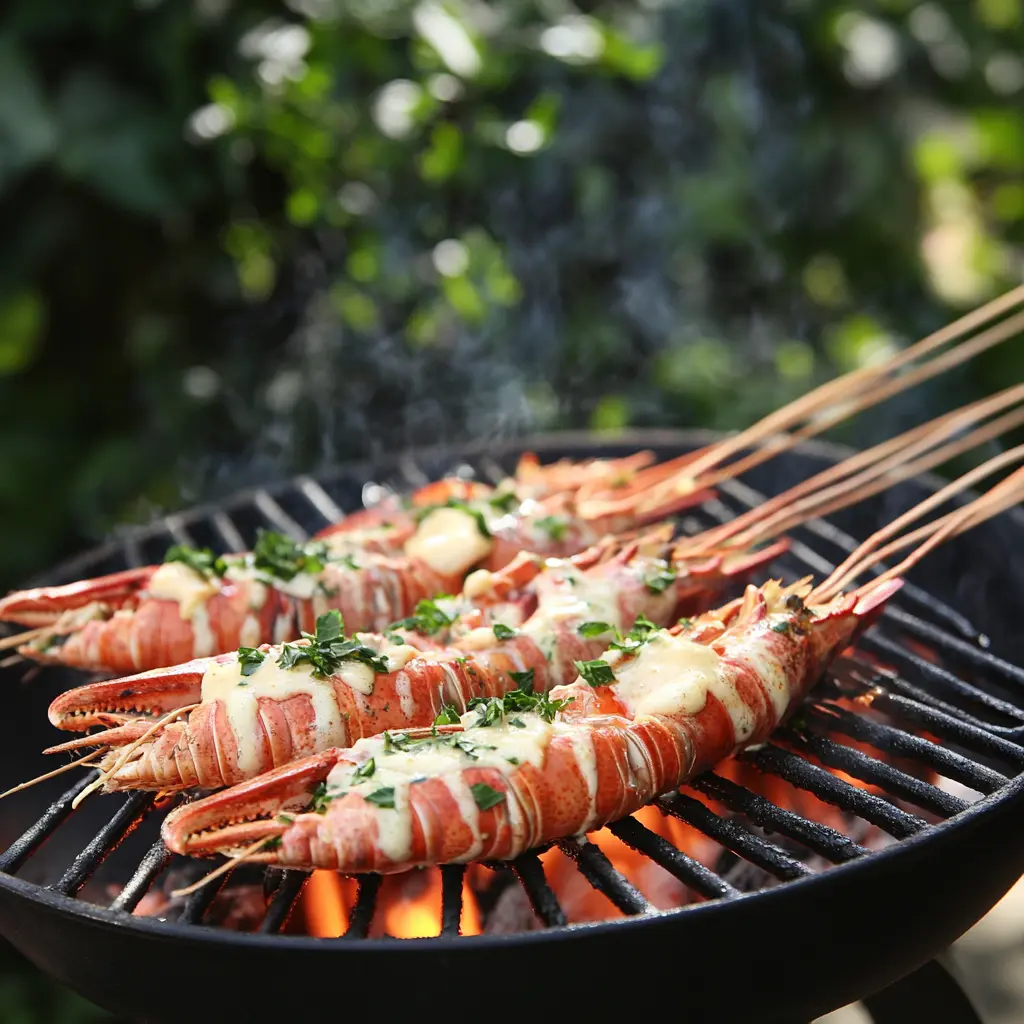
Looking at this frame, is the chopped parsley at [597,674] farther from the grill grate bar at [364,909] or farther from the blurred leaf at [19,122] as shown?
the blurred leaf at [19,122]

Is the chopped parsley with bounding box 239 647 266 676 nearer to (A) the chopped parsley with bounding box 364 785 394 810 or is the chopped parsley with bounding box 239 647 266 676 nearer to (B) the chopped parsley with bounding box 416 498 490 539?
(A) the chopped parsley with bounding box 364 785 394 810

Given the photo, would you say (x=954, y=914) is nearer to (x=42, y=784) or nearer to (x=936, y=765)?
(x=936, y=765)

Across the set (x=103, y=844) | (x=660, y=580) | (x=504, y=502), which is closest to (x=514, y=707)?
(x=660, y=580)

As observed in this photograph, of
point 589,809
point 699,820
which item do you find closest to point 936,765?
point 699,820

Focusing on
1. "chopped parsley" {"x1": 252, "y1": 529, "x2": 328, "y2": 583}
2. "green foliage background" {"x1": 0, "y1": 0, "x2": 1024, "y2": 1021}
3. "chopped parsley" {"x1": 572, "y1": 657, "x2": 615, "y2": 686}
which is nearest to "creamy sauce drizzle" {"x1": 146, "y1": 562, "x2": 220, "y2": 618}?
"chopped parsley" {"x1": 252, "y1": 529, "x2": 328, "y2": 583}

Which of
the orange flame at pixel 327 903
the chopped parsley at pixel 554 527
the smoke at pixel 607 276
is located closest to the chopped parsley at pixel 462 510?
the chopped parsley at pixel 554 527
